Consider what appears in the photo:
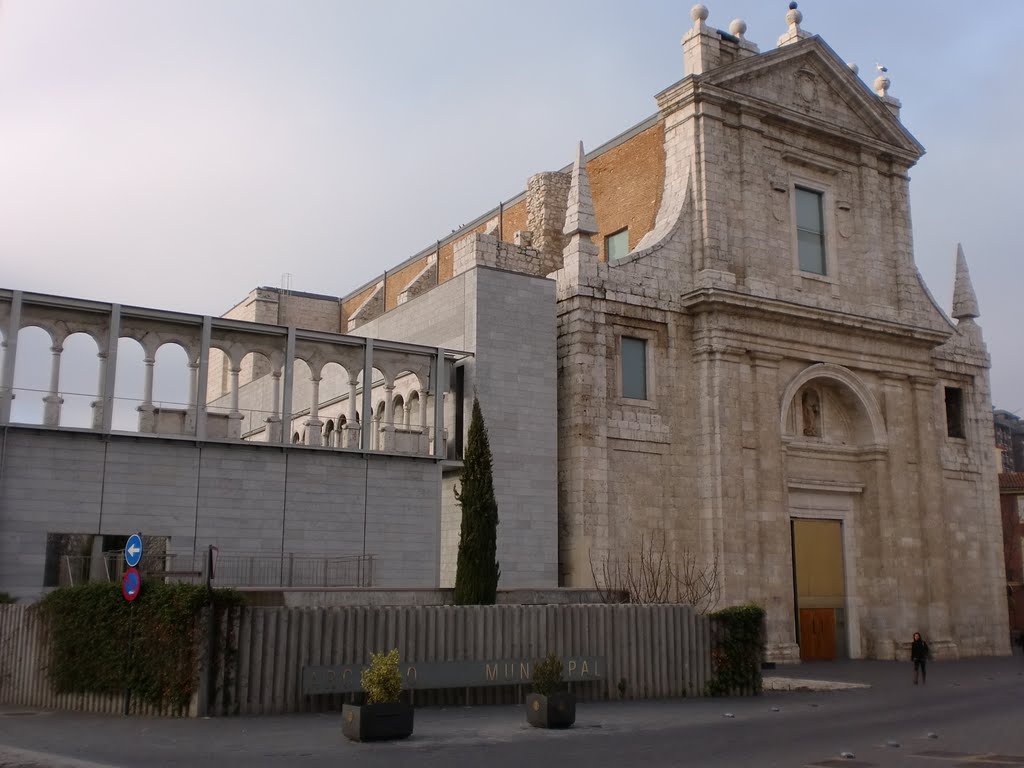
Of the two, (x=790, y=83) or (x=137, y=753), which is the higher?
(x=790, y=83)

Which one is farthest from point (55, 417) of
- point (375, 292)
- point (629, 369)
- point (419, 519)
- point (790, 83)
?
point (375, 292)

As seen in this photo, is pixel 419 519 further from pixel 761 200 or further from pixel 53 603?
pixel 761 200

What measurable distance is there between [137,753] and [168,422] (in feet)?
42.3

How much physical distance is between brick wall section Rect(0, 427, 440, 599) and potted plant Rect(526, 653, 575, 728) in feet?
34.4

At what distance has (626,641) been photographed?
20.3 m

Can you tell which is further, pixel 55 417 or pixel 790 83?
pixel 790 83

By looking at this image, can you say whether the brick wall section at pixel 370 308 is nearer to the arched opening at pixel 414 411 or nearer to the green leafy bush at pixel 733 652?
the arched opening at pixel 414 411

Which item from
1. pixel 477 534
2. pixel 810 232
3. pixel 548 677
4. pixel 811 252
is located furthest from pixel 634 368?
pixel 548 677

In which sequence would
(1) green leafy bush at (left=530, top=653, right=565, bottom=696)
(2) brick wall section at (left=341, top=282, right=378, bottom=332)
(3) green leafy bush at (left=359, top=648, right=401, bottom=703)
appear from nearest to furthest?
(3) green leafy bush at (left=359, top=648, right=401, bottom=703) < (1) green leafy bush at (left=530, top=653, right=565, bottom=696) < (2) brick wall section at (left=341, top=282, right=378, bottom=332)

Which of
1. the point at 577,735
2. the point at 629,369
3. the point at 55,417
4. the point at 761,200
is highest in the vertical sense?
the point at 761,200

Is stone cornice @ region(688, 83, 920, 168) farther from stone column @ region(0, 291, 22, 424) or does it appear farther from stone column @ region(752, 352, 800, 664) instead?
stone column @ region(0, 291, 22, 424)

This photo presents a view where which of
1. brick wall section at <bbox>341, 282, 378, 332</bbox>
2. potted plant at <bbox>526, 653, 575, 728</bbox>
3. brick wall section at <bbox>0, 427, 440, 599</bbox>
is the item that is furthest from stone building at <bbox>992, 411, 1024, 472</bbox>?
potted plant at <bbox>526, 653, 575, 728</bbox>

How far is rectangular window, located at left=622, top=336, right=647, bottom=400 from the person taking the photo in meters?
30.1

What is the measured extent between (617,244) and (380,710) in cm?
2334
